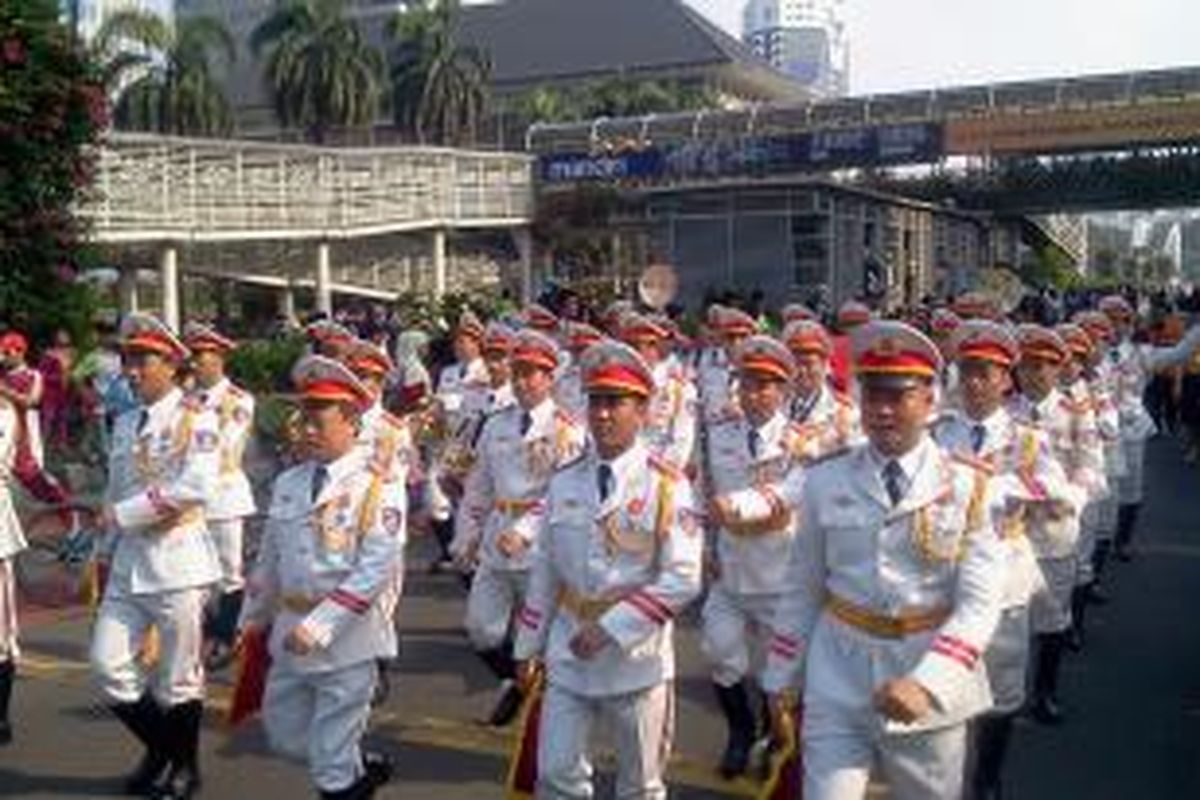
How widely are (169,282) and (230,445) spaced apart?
22808 millimetres

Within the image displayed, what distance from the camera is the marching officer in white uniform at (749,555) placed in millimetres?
7891

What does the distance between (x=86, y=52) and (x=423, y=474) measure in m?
9.59

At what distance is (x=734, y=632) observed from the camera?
805cm

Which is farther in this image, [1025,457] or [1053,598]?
[1053,598]

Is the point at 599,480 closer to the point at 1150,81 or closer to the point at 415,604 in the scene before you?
the point at 415,604

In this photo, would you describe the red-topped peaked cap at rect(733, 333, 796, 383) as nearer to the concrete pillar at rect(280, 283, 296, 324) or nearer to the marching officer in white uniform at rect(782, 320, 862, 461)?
the marching officer in white uniform at rect(782, 320, 862, 461)

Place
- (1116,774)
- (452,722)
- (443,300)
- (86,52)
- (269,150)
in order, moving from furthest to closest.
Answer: (269,150), (443,300), (86,52), (452,722), (1116,774)

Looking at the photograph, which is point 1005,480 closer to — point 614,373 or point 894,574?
point 894,574

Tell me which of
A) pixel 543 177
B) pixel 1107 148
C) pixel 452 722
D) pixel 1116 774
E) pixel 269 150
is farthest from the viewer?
pixel 543 177

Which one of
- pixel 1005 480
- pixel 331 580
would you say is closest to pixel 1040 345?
pixel 1005 480

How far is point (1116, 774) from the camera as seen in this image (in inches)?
318

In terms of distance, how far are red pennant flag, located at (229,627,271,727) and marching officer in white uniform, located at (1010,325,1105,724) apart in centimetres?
375

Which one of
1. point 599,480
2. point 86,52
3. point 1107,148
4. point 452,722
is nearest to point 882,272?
point 1107,148

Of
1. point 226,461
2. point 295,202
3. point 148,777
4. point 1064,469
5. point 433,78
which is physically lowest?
point 148,777
